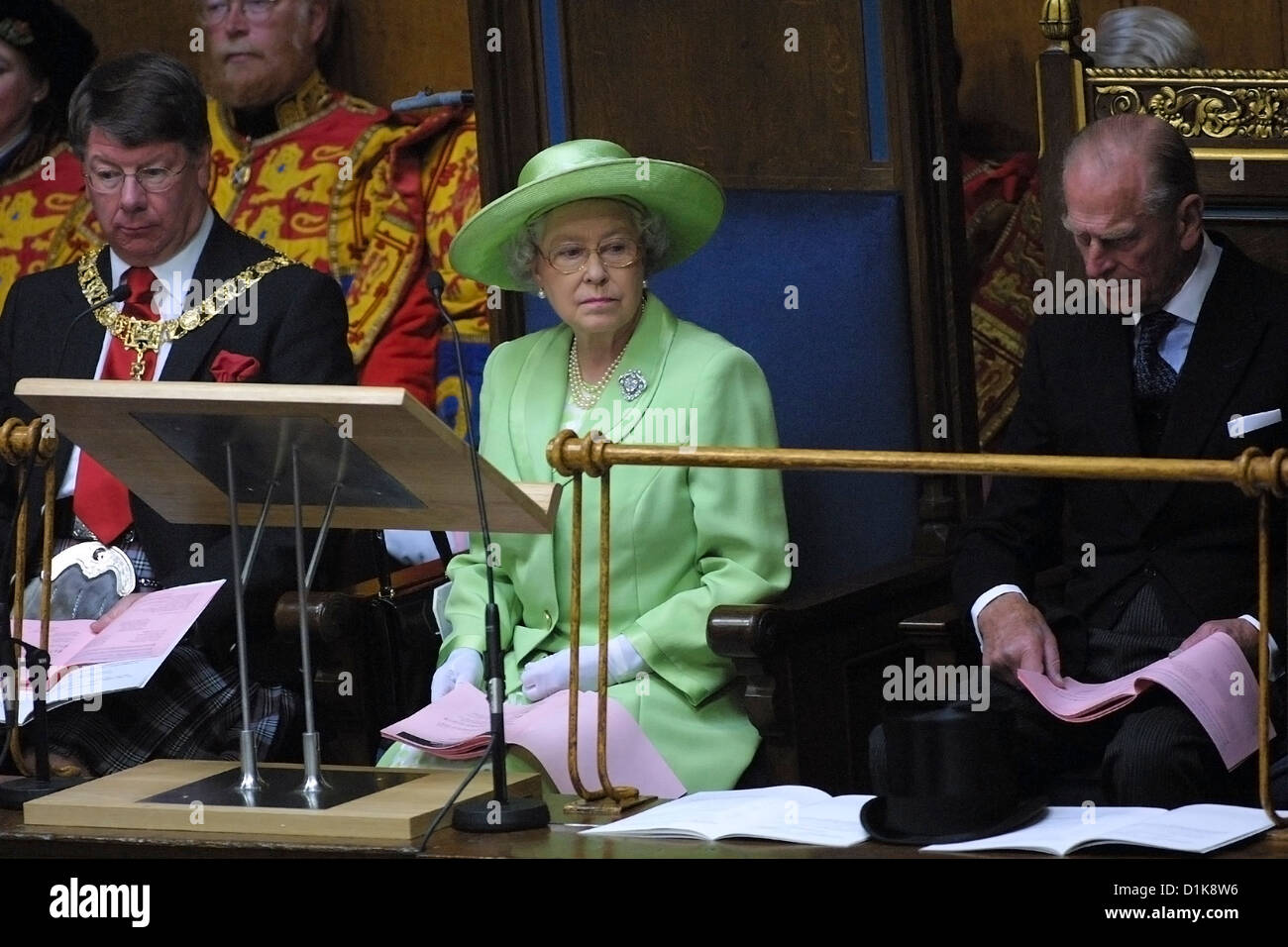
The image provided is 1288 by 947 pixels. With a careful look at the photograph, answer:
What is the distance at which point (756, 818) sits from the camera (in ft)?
8.54

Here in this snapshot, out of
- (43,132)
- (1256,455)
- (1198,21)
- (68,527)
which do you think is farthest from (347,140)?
(1256,455)

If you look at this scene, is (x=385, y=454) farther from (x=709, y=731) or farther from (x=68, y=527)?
(x=68, y=527)

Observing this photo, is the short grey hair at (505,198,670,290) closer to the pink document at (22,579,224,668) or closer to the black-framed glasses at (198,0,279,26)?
the pink document at (22,579,224,668)

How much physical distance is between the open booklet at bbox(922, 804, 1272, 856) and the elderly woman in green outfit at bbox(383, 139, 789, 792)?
40.0 inches

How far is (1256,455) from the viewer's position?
2467 mm

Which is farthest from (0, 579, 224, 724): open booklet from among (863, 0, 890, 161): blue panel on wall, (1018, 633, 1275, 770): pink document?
(863, 0, 890, 161): blue panel on wall

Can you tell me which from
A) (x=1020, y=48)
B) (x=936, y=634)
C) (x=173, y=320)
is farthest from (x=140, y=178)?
(x=1020, y=48)

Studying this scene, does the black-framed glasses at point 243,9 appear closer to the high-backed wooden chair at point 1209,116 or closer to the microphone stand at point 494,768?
the high-backed wooden chair at point 1209,116

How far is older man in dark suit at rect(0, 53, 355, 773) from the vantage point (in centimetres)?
369

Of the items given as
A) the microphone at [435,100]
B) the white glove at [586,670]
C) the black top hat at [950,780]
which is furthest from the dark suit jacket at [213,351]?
the black top hat at [950,780]

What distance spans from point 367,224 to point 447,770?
8.08ft

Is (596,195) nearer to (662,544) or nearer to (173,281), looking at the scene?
(662,544)

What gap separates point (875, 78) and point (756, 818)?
1.77 metres
